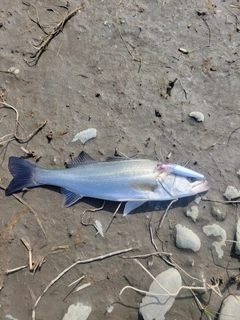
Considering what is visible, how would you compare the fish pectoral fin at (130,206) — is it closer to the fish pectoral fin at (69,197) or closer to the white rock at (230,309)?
the fish pectoral fin at (69,197)

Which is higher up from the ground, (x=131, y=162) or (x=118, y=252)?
(x=131, y=162)

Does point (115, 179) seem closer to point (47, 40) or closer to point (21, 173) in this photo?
point (21, 173)

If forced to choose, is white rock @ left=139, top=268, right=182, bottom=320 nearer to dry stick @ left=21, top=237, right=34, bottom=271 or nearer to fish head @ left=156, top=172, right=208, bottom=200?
fish head @ left=156, top=172, right=208, bottom=200

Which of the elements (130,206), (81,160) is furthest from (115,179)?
(81,160)

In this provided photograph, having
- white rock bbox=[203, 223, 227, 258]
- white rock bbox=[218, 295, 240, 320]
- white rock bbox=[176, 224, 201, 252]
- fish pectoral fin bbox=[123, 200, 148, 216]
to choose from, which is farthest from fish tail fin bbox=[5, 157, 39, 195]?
white rock bbox=[218, 295, 240, 320]

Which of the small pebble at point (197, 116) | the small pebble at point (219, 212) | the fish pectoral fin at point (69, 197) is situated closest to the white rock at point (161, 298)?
the small pebble at point (219, 212)

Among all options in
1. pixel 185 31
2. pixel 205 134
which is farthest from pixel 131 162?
pixel 185 31

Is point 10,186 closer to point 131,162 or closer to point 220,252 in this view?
point 131,162
